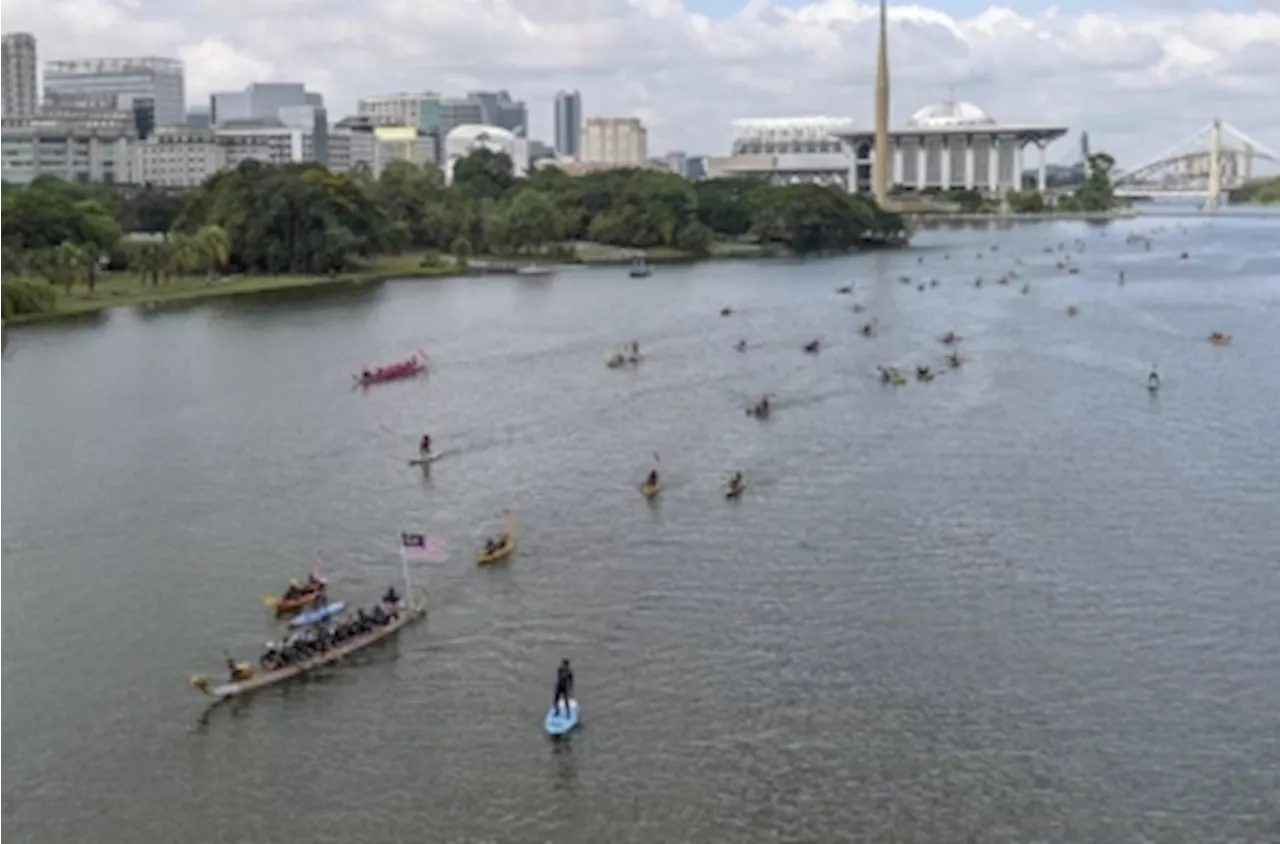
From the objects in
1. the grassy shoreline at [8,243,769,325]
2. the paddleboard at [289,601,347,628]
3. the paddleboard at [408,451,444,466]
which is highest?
the grassy shoreline at [8,243,769,325]

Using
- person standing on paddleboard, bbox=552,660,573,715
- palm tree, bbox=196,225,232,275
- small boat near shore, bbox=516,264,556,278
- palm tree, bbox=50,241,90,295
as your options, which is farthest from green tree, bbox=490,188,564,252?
person standing on paddleboard, bbox=552,660,573,715

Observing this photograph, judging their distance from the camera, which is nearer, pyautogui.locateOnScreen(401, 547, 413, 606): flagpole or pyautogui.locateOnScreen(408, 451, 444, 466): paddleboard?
pyautogui.locateOnScreen(401, 547, 413, 606): flagpole

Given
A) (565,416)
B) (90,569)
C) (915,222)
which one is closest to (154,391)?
(565,416)

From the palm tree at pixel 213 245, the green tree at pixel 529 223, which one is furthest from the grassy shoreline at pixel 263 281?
the green tree at pixel 529 223

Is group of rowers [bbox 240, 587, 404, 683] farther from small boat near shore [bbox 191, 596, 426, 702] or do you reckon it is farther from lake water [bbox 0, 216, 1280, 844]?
lake water [bbox 0, 216, 1280, 844]

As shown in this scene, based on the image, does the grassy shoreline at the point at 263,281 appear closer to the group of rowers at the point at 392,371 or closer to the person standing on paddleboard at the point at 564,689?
the group of rowers at the point at 392,371

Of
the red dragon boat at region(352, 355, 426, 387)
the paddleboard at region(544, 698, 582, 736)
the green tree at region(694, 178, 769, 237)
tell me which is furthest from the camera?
the green tree at region(694, 178, 769, 237)

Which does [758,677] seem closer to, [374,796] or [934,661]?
[934,661]
